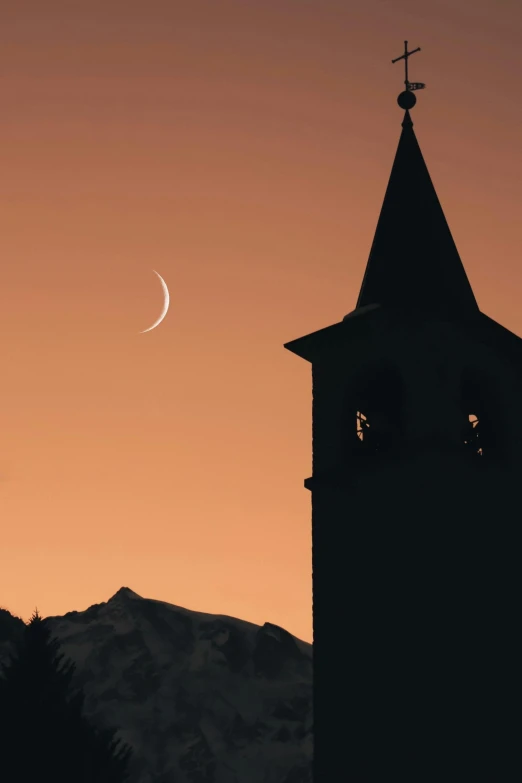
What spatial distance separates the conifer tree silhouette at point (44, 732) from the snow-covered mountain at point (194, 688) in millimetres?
62717

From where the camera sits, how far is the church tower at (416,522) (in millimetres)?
23734

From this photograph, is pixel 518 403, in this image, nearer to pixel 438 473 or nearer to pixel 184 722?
pixel 438 473

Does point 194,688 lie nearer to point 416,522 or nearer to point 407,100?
point 407,100

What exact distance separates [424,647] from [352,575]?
7.02 ft

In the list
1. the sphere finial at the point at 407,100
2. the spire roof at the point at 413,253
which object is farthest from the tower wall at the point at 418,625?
the sphere finial at the point at 407,100

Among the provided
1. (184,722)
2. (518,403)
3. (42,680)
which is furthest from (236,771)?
(518,403)

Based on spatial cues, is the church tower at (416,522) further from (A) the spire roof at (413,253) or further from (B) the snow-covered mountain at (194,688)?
(B) the snow-covered mountain at (194,688)

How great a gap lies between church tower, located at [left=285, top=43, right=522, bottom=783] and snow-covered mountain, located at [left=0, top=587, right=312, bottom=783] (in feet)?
232

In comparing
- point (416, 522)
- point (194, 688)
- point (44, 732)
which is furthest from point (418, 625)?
point (194, 688)

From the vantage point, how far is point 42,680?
1278 inches

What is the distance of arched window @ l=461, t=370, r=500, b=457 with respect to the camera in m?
27.2

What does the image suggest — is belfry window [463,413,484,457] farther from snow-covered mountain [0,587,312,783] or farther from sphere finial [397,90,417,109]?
snow-covered mountain [0,587,312,783]

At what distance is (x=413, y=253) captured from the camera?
28.1 meters

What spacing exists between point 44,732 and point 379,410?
446 inches
